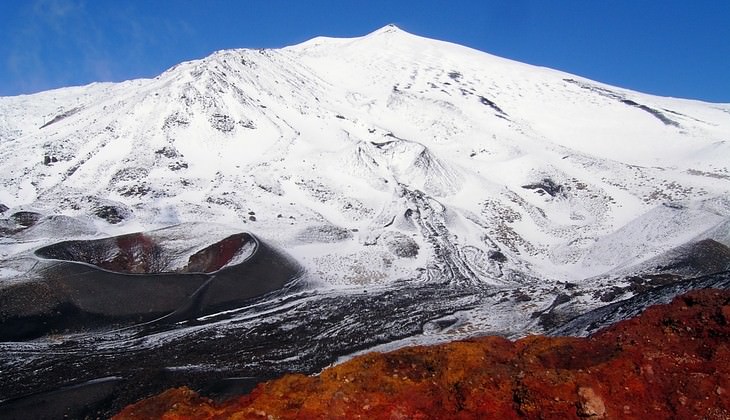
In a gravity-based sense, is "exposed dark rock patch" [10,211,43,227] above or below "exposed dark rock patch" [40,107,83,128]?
below

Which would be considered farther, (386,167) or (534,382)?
(386,167)

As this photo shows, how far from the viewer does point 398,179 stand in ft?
166

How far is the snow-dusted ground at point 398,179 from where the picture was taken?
3228cm

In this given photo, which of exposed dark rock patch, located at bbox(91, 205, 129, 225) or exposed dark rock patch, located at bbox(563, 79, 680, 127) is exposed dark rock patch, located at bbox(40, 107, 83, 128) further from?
exposed dark rock patch, located at bbox(563, 79, 680, 127)

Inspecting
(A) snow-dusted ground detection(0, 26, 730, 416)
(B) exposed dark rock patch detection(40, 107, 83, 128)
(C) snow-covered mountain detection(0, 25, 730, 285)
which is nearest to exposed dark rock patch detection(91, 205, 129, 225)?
(A) snow-dusted ground detection(0, 26, 730, 416)

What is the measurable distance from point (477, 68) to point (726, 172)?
5005 cm

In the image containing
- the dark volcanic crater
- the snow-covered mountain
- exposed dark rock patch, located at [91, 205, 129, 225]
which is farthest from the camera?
the snow-covered mountain

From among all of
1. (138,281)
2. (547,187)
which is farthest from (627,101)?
(138,281)

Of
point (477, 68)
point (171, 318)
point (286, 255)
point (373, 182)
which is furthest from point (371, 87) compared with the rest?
point (171, 318)

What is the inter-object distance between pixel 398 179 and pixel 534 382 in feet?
143

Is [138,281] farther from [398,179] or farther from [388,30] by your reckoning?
[388,30]

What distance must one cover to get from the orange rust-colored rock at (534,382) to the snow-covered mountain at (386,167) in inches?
901

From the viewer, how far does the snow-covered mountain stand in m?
37.8

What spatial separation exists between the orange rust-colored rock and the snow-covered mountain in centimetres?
2289
